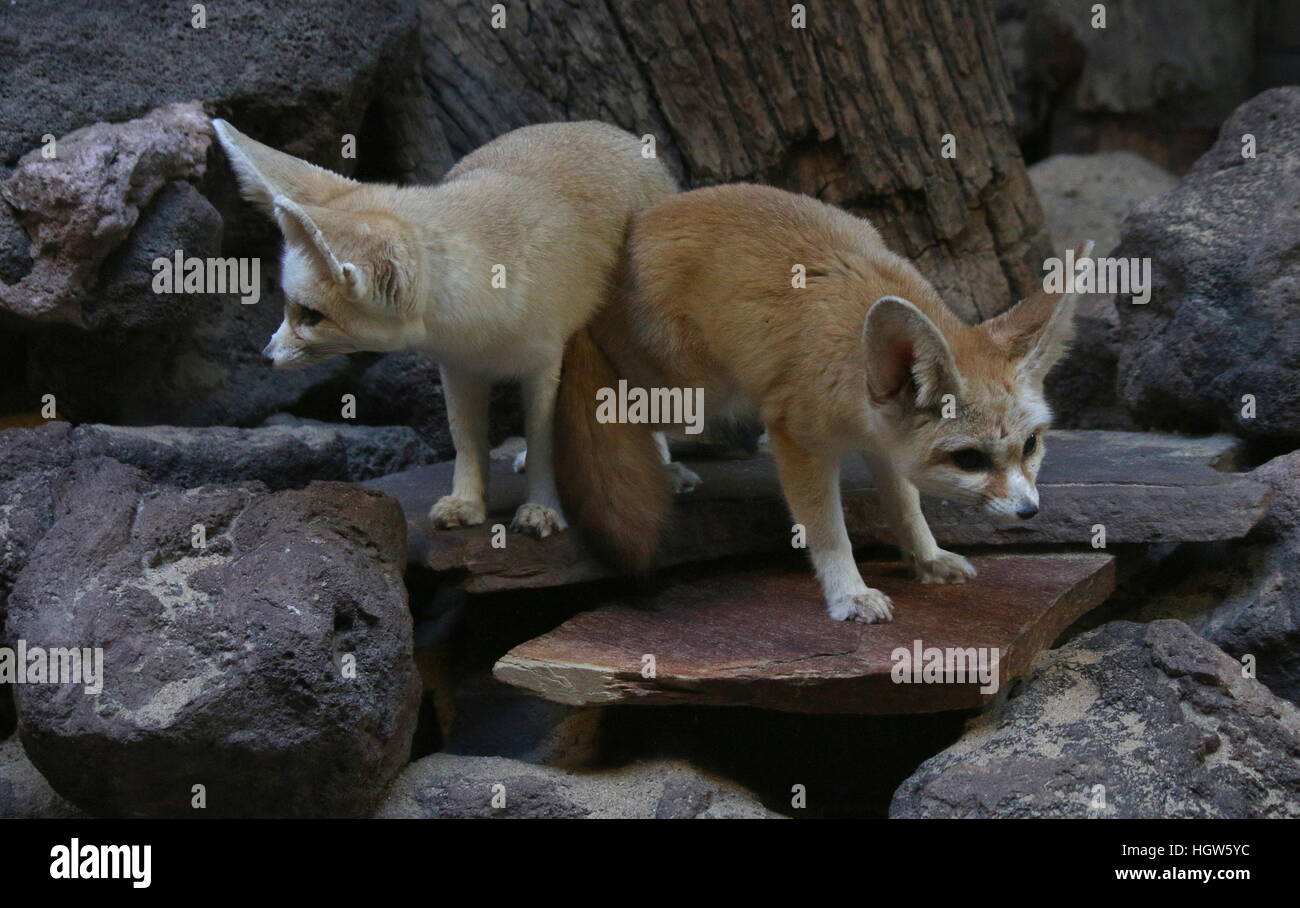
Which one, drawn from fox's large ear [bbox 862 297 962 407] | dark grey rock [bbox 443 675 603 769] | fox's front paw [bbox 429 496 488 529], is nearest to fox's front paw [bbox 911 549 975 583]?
fox's large ear [bbox 862 297 962 407]

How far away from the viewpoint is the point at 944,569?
4.36 m

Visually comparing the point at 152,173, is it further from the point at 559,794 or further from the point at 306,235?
the point at 559,794

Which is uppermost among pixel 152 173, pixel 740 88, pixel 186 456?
pixel 740 88

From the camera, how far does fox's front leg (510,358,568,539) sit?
174 inches

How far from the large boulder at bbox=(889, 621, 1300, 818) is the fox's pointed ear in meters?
2.25

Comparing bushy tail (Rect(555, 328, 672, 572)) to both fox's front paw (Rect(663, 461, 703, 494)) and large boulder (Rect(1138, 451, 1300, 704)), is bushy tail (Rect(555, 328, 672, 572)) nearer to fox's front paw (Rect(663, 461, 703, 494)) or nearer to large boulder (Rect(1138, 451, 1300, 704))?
fox's front paw (Rect(663, 461, 703, 494))

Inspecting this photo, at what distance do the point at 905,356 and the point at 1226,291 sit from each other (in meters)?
2.26

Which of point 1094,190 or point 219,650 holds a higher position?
point 1094,190

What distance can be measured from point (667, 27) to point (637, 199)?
1157mm

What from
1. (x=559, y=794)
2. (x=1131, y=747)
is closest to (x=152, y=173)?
(x=559, y=794)

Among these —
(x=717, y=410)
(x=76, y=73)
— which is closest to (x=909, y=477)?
(x=717, y=410)

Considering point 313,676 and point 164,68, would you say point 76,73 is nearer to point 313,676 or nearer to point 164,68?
point 164,68

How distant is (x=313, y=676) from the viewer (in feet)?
11.3

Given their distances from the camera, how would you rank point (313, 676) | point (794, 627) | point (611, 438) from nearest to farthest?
point (313, 676), point (794, 627), point (611, 438)
